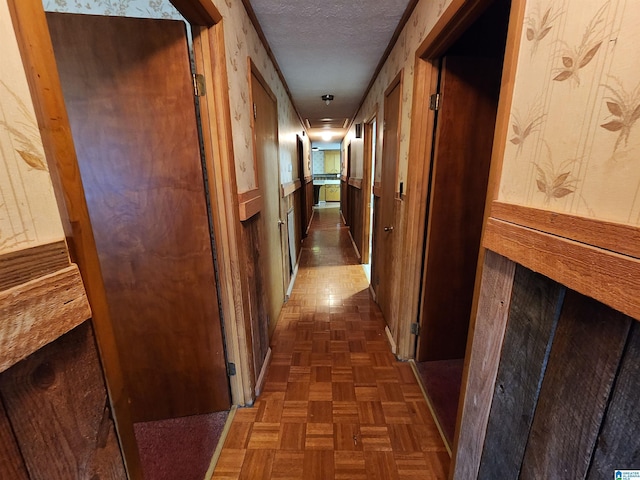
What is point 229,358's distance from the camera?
1.43 m

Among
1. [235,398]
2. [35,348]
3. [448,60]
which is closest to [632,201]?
[35,348]

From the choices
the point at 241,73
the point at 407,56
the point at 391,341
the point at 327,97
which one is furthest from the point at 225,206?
the point at 327,97

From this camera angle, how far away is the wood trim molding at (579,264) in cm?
42

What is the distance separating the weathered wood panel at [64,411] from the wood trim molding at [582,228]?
0.94 metres

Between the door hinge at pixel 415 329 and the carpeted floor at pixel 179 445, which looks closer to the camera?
the carpeted floor at pixel 179 445

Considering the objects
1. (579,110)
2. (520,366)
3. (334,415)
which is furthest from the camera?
(334,415)

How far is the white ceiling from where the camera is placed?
1482 mm

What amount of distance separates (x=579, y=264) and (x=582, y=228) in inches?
2.6

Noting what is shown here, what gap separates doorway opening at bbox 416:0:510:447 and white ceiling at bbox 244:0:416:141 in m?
0.45

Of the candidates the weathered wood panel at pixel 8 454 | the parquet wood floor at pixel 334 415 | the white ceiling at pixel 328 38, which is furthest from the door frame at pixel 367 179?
the weathered wood panel at pixel 8 454

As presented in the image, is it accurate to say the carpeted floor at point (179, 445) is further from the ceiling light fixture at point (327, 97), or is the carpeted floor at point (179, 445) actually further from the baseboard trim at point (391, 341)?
the ceiling light fixture at point (327, 97)

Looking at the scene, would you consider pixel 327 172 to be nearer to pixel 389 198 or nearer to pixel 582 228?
pixel 389 198

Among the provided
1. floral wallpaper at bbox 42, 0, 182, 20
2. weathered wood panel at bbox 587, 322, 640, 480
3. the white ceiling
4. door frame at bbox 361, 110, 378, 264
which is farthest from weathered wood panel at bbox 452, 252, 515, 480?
door frame at bbox 361, 110, 378, 264

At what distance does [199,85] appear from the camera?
3.68ft
